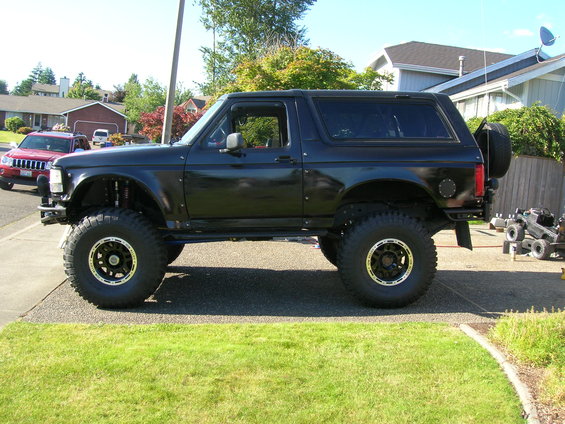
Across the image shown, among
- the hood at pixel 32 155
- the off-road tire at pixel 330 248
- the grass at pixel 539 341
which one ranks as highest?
the hood at pixel 32 155

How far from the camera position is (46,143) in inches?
679

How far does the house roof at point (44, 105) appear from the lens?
68562 millimetres

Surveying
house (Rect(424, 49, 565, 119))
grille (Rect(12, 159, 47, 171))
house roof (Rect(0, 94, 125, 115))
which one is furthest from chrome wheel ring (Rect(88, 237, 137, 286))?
house roof (Rect(0, 94, 125, 115))

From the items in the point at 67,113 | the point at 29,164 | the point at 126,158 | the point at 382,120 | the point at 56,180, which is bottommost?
the point at 29,164

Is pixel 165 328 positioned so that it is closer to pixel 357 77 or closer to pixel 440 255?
pixel 440 255

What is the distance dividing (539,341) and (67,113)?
2773 inches

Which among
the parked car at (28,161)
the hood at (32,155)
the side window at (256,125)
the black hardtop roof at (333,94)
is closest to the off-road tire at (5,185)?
the parked car at (28,161)

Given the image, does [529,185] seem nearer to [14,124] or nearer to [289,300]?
[289,300]

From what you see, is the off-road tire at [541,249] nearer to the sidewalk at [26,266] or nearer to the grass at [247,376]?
the grass at [247,376]

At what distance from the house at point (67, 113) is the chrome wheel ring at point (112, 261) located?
63.6m

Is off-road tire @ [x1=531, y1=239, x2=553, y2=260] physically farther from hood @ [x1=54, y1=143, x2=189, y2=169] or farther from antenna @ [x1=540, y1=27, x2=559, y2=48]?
antenna @ [x1=540, y1=27, x2=559, y2=48]

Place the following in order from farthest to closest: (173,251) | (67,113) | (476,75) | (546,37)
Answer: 1. (67,113)
2. (476,75)
3. (546,37)
4. (173,251)

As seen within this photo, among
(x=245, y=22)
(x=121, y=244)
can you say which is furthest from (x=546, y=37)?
(x=245, y=22)

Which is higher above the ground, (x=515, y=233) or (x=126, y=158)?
(x=126, y=158)
